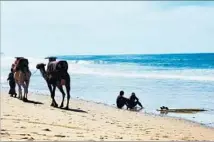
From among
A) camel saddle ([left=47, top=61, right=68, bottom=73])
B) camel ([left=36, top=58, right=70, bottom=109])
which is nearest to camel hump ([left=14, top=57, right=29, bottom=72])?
camel ([left=36, top=58, right=70, bottom=109])

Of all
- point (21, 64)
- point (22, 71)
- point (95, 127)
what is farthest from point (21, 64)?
point (95, 127)

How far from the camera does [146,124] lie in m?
13.9

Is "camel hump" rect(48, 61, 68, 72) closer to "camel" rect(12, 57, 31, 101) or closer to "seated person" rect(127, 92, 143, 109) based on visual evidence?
"camel" rect(12, 57, 31, 101)

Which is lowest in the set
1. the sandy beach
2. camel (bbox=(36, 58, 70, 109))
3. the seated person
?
the sandy beach

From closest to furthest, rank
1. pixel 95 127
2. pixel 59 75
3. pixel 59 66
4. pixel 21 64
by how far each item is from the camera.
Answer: pixel 95 127 < pixel 59 66 < pixel 59 75 < pixel 21 64

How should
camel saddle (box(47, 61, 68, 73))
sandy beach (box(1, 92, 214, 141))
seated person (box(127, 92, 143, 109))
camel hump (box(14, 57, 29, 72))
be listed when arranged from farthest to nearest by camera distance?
seated person (box(127, 92, 143, 109)) < camel hump (box(14, 57, 29, 72)) < camel saddle (box(47, 61, 68, 73)) < sandy beach (box(1, 92, 214, 141))

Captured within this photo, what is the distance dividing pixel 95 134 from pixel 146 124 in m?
3.67

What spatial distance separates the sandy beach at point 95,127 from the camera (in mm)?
9977

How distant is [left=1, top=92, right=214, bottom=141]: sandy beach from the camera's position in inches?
393

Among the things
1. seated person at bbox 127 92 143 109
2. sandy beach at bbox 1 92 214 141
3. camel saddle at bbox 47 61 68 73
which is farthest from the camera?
seated person at bbox 127 92 143 109

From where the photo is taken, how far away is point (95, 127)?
12.1 metres

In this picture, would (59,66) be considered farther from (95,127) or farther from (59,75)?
(95,127)

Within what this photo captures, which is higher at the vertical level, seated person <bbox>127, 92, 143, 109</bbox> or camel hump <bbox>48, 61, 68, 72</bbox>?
camel hump <bbox>48, 61, 68, 72</bbox>

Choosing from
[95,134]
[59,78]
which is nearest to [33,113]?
[59,78]
